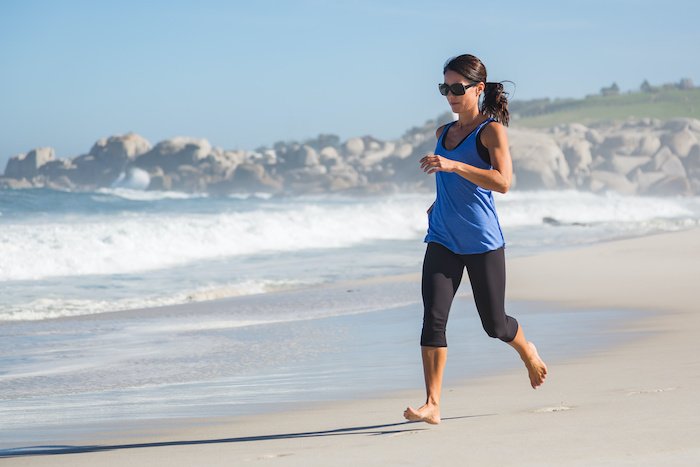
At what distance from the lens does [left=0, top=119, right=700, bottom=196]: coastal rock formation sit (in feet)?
281

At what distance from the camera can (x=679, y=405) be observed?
4.77 meters

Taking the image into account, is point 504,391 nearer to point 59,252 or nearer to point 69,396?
point 69,396

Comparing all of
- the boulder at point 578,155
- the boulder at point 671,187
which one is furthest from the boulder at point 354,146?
the boulder at point 671,187

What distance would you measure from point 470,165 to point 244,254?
16772 mm

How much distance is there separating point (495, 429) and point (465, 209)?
103 centimetres

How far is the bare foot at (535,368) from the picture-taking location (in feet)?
17.6

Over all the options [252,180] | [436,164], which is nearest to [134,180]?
[252,180]

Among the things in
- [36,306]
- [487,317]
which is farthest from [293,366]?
[36,306]

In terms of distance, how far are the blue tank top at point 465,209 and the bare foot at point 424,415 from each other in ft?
2.41

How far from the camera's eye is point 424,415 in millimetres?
4840

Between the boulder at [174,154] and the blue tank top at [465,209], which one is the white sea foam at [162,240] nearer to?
the blue tank top at [465,209]

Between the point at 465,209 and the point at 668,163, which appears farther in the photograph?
the point at 668,163

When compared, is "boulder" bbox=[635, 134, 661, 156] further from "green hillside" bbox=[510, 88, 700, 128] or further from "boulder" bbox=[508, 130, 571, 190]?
"green hillside" bbox=[510, 88, 700, 128]

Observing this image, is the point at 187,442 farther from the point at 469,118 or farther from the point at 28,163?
the point at 28,163
